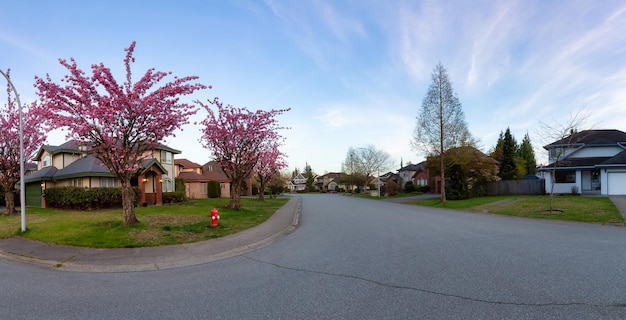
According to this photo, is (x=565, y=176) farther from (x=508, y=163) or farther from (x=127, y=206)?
(x=127, y=206)

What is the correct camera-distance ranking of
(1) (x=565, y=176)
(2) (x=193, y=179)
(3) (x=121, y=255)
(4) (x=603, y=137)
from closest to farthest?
1. (3) (x=121, y=255)
2. (1) (x=565, y=176)
3. (4) (x=603, y=137)
4. (2) (x=193, y=179)

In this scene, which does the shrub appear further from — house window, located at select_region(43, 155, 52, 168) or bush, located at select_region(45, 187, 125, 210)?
bush, located at select_region(45, 187, 125, 210)

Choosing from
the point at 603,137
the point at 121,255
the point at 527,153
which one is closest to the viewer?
the point at 121,255

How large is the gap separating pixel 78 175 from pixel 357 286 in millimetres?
24616

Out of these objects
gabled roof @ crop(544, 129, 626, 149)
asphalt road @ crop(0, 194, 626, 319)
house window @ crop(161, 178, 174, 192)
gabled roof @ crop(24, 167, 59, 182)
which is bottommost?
asphalt road @ crop(0, 194, 626, 319)

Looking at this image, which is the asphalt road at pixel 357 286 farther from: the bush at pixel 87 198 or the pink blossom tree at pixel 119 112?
the bush at pixel 87 198

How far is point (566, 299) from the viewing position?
4559mm

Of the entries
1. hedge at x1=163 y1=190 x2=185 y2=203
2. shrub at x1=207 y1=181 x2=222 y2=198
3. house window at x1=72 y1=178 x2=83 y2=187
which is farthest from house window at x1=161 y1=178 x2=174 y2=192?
shrub at x1=207 y1=181 x2=222 y2=198

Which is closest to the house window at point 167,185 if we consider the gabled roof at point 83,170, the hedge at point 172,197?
the hedge at point 172,197

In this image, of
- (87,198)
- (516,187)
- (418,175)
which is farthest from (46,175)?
(418,175)

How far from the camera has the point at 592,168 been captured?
26.8 m

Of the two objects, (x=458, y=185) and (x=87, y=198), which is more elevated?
(x=87, y=198)

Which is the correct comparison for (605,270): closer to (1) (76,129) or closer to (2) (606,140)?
(1) (76,129)

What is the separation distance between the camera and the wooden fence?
100 ft
